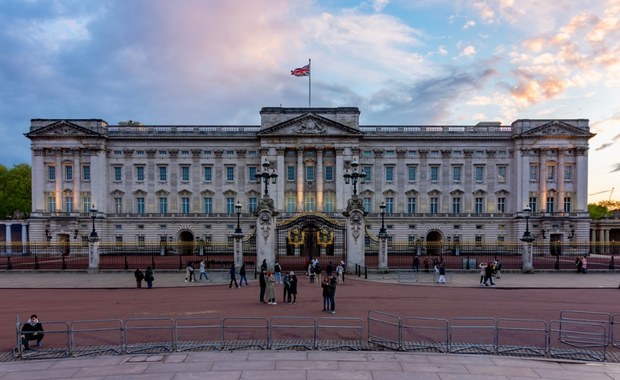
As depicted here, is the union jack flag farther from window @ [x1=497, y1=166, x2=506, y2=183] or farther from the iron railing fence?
the iron railing fence

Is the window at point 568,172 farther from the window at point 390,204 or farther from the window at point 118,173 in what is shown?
the window at point 118,173

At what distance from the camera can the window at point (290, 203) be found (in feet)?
183

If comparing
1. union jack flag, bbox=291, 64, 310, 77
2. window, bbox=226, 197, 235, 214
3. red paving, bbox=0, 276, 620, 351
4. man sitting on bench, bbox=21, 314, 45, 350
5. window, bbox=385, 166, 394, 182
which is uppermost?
union jack flag, bbox=291, 64, 310, 77

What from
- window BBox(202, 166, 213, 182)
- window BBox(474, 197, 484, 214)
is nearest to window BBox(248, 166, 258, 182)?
window BBox(202, 166, 213, 182)

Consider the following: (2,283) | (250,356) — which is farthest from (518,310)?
(2,283)

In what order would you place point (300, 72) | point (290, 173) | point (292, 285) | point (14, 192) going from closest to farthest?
point (292, 285) → point (300, 72) → point (290, 173) → point (14, 192)

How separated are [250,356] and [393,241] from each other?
4662 centimetres

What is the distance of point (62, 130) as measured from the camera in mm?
54812

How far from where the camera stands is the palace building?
5488cm

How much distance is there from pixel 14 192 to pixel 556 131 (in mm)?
99300

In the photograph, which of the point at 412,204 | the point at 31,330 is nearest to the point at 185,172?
the point at 412,204

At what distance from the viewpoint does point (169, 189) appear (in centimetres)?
5741

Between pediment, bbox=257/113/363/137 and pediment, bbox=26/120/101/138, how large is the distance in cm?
2543

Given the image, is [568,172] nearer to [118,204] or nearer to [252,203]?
[252,203]
